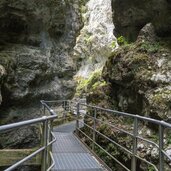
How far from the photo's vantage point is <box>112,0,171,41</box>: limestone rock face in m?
9.52

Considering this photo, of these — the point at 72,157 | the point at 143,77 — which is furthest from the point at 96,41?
the point at 72,157

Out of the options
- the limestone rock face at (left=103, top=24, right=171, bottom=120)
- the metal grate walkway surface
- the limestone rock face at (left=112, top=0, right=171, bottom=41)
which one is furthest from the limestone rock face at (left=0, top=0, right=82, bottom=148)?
the limestone rock face at (left=103, top=24, right=171, bottom=120)

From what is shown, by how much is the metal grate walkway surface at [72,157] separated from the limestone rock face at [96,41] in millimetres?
29322

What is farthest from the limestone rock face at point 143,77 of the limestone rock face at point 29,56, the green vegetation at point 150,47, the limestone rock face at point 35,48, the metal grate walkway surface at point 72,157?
the limestone rock face at point 29,56

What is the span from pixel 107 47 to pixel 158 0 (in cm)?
2824

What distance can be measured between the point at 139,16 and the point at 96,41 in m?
27.6

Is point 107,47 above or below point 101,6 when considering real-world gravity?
below

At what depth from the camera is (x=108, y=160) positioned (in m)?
7.48

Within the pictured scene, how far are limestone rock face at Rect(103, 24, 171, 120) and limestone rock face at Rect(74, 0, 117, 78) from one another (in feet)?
92.3

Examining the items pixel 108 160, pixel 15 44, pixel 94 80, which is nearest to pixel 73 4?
pixel 15 44

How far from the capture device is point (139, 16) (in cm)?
1138

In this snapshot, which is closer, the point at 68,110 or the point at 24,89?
the point at 24,89

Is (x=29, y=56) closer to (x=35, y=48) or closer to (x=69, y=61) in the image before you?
(x=35, y=48)

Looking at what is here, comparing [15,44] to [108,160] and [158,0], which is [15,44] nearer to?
[158,0]
